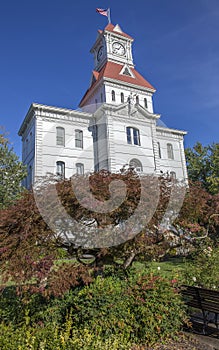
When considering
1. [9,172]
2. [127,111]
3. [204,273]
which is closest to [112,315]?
[204,273]

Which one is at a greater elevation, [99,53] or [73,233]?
[99,53]

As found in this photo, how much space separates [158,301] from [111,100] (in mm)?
24854

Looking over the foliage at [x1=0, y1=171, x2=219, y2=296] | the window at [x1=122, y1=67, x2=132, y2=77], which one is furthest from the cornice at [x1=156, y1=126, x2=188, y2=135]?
the foliage at [x1=0, y1=171, x2=219, y2=296]

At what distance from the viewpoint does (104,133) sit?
85.3 ft

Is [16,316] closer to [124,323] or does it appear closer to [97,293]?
[97,293]

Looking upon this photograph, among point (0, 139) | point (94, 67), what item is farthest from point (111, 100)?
point (0, 139)

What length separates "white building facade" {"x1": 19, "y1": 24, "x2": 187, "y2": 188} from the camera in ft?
81.6

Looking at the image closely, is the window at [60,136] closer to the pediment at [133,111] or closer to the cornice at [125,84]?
the pediment at [133,111]

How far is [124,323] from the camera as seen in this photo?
493cm

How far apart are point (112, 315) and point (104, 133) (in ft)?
72.6

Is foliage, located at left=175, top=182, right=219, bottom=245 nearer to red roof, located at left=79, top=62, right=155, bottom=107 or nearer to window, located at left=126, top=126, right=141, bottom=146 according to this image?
window, located at left=126, top=126, right=141, bottom=146

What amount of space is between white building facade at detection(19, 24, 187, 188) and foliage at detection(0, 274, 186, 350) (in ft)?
59.0

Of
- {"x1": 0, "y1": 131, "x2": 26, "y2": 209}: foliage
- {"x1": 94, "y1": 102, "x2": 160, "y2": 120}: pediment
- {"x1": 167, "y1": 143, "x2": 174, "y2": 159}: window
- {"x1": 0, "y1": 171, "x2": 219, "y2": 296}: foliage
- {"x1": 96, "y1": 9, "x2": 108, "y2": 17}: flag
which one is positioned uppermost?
{"x1": 96, "y1": 9, "x2": 108, "y2": 17}: flag

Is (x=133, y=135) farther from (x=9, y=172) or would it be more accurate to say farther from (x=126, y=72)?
(x=9, y=172)
